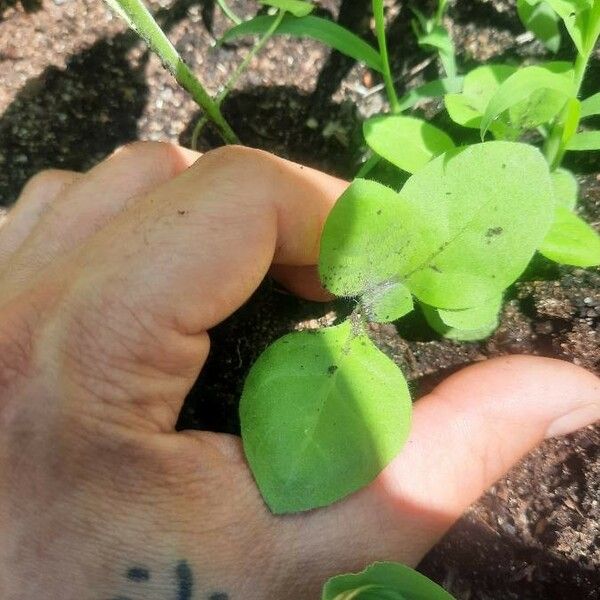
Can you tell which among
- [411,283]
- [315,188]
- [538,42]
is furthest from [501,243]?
[538,42]

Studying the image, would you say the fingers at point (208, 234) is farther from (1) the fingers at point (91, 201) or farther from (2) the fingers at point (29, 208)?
(2) the fingers at point (29, 208)

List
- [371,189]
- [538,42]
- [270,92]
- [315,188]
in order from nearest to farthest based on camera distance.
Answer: [371,189]
[315,188]
[538,42]
[270,92]

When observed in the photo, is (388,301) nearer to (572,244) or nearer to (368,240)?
(368,240)

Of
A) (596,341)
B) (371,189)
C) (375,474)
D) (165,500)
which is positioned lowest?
(596,341)

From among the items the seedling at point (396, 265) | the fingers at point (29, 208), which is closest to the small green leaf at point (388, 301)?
the seedling at point (396, 265)

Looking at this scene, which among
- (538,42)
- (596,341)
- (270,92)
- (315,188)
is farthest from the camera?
(270,92)

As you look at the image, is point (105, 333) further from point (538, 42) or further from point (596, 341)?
point (538, 42)
